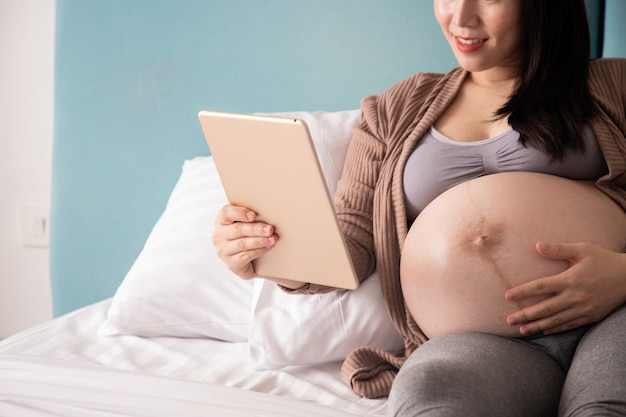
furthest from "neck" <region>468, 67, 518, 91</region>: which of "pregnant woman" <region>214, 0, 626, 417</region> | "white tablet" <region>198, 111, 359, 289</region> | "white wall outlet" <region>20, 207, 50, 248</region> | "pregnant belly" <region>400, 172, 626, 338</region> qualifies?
"white wall outlet" <region>20, 207, 50, 248</region>

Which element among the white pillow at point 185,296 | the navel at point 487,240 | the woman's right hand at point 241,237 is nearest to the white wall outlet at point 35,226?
the white pillow at point 185,296

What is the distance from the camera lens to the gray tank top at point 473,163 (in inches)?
45.5

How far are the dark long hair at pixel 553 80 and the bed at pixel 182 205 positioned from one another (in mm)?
345

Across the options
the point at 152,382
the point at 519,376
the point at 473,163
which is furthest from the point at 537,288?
the point at 152,382

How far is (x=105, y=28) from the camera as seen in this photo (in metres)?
1.84

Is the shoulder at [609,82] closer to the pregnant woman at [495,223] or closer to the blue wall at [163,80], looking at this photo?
the pregnant woman at [495,223]

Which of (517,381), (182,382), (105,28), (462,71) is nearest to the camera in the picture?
(517,381)

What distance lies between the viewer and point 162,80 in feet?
5.97

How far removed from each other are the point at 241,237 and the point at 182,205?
0.56 metres

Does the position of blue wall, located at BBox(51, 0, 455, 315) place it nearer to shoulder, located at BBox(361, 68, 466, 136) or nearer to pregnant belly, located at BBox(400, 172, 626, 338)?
shoulder, located at BBox(361, 68, 466, 136)

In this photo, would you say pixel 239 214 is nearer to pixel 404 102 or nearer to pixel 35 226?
pixel 404 102

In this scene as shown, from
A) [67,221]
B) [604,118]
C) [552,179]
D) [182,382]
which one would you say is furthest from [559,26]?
[67,221]

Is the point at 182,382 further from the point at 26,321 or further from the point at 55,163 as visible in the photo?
the point at 26,321

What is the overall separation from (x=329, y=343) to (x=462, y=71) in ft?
1.67
